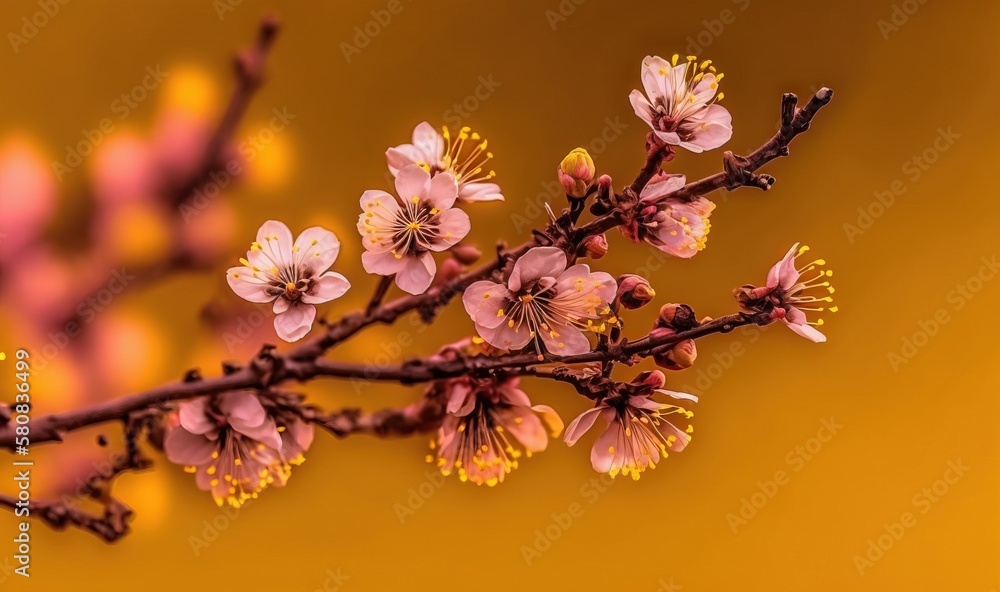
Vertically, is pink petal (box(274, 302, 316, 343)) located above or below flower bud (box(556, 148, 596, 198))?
below

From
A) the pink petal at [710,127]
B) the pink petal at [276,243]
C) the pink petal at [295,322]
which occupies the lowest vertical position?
the pink petal at [295,322]

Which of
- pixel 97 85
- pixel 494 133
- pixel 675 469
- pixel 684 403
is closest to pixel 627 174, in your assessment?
pixel 494 133

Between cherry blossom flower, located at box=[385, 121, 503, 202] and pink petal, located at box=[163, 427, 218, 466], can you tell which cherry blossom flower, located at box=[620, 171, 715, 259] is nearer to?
cherry blossom flower, located at box=[385, 121, 503, 202]

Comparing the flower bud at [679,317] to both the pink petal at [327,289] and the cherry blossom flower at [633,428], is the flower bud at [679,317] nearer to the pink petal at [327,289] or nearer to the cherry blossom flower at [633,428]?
the cherry blossom flower at [633,428]

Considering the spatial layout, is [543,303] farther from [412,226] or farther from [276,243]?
[276,243]

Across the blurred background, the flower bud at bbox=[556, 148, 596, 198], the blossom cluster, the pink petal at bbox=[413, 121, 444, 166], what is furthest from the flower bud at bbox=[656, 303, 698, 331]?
the blurred background

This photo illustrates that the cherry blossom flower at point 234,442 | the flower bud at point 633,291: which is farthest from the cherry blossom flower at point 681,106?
the cherry blossom flower at point 234,442

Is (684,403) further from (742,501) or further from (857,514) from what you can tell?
(857,514)
